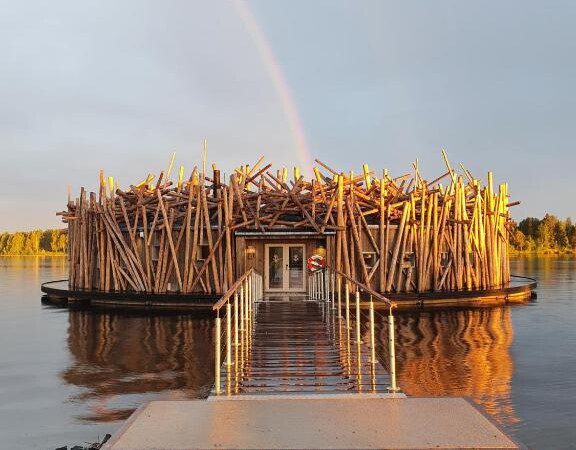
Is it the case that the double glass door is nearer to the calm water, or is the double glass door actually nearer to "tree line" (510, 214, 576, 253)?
the calm water

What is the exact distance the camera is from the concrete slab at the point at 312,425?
5281 millimetres

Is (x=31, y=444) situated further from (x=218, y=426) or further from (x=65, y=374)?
(x=65, y=374)

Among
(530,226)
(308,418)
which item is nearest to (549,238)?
(530,226)

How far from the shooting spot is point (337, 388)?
819 cm

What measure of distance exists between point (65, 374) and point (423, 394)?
679 centimetres

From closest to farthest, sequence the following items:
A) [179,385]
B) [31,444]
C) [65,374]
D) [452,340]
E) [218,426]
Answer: [218,426] → [31,444] → [179,385] → [65,374] → [452,340]

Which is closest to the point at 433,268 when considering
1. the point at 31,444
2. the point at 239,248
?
the point at 239,248

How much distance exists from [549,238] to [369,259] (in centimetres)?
11865

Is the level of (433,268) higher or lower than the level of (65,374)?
higher

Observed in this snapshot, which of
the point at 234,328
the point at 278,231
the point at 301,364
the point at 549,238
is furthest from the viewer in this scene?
the point at 549,238

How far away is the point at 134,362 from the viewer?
42.2 ft

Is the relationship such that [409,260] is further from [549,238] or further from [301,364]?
[549,238]

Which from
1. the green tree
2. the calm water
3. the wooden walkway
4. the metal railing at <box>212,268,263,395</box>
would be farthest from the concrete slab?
the green tree

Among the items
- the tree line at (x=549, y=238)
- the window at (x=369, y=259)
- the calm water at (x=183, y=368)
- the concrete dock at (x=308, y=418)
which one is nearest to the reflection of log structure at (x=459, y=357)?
the calm water at (x=183, y=368)
